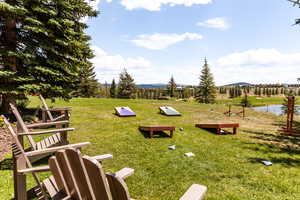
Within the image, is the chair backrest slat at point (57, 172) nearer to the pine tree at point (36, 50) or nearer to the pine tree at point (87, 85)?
the pine tree at point (36, 50)

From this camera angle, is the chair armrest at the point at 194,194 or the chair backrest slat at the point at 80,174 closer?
the chair backrest slat at the point at 80,174

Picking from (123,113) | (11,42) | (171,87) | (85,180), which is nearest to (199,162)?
(85,180)

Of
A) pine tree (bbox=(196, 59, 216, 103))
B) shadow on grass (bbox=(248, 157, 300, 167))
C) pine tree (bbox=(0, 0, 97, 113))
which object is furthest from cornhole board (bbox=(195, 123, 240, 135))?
pine tree (bbox=(196, 59, 216, 103))

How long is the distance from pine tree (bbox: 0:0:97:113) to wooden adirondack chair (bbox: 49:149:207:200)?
7767 mm

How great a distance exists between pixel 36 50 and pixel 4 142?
15.6 ft

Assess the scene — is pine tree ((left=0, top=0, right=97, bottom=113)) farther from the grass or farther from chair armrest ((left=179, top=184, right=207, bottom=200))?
chair armrest ((left=179, top=184, right=207, bottom=200))

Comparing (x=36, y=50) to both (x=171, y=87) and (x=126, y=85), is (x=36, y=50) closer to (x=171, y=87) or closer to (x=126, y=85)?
(x=126, y=85)

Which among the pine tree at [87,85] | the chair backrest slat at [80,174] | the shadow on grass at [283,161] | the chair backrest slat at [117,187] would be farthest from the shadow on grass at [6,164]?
the pine tree at [87,85]

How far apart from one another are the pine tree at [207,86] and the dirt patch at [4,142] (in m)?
38.3

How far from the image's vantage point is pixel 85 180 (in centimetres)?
175

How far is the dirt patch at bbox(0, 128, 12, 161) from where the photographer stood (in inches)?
234

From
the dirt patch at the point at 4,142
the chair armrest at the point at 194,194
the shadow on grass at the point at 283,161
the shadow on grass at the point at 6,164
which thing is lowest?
the shadow on grass at the point at 283,161

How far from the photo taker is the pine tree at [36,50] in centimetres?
822

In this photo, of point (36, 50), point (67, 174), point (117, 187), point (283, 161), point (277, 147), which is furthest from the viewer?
point (36, 50)
